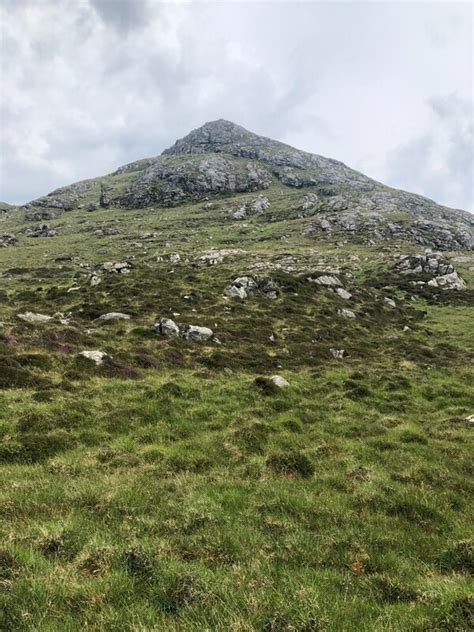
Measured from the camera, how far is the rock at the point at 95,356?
23594 millimetres

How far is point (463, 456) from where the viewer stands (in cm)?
1434

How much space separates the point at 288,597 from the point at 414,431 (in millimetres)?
12381

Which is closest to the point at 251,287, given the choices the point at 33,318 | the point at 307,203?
the point at 33,318

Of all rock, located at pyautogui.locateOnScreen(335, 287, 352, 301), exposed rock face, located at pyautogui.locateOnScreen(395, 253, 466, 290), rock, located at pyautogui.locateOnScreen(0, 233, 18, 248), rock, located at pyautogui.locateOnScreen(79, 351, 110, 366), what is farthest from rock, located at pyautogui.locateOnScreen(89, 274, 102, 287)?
rock, located at pyautogui.locateOnScreen(0, 233, 18, 248)

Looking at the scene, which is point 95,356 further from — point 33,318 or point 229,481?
point 229,481

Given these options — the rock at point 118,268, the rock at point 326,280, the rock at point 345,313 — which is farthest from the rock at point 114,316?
the rock at point 326,280

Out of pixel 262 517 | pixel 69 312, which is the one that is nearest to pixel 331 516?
pixel 262 517

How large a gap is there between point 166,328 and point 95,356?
29.5ft

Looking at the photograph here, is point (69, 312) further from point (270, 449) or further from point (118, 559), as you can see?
point (118, 559)

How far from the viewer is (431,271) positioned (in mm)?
82500

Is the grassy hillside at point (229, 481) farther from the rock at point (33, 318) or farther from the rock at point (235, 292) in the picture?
the rock at point (235, 292)

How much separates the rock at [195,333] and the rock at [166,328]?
66 cm

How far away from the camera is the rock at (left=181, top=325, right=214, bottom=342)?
32312 mm

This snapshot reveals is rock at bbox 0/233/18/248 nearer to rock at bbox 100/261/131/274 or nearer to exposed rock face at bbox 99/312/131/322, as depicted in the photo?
rock at bbox 100/261/131/274
